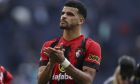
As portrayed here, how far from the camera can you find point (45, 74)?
9.83 m

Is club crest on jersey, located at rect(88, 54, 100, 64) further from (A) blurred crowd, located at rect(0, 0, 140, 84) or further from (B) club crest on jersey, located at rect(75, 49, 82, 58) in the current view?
(A) blurred crowd, located at rect(0, 0, 140, 84)

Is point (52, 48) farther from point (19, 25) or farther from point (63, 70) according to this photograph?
point (19, 25)

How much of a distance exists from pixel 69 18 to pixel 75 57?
50 centimetres

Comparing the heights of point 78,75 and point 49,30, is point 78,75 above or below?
above

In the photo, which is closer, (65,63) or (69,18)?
(65,63)

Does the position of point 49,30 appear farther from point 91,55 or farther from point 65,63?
point 65,63

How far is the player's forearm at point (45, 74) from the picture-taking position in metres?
9.73


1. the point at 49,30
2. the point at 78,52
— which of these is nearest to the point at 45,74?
the point at 78,52

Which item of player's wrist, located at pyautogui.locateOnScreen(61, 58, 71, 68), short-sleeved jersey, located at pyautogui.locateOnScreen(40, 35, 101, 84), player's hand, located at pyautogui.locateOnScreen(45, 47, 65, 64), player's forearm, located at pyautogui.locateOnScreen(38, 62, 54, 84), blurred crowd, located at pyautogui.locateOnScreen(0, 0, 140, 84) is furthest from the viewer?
blurred crowd, located at pyautogui.locateOnScreen(0, 0, 140, 84)

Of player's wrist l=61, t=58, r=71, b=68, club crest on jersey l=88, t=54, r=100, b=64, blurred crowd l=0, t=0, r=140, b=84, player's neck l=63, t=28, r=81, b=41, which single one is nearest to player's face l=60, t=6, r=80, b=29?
player's neck l=63, t=28, r=81, b=41

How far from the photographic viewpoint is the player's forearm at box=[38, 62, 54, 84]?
31.9ft

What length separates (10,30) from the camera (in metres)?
21.4

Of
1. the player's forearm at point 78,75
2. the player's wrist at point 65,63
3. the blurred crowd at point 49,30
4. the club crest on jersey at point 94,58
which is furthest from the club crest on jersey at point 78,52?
the blurred crowd at point 49,30

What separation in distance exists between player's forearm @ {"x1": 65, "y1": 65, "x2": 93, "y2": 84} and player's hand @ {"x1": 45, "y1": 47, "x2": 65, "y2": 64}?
6.6 inches
